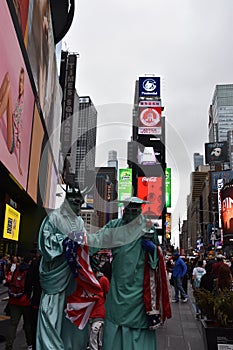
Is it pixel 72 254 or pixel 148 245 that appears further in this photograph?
pixel 72 254

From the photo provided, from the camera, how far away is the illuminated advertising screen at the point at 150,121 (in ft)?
129

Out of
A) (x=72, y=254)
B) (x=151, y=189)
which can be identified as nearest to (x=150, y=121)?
(x=151, y=189)

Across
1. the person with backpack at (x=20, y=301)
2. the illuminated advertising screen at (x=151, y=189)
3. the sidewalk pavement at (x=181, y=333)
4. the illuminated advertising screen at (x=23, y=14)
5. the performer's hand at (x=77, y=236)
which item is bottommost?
the sidewalk pavement at (x=181, y=333)

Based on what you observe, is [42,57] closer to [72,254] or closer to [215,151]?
[72,254]

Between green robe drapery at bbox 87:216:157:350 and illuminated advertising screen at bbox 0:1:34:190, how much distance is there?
17.2ft

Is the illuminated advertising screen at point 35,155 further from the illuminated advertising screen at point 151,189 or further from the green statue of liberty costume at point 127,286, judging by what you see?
the illuminated advertising screen at point 151,189

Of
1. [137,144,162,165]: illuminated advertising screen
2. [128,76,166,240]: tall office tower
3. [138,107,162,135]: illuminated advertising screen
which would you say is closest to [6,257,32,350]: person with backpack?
[128,76,166,240]: tall office tower

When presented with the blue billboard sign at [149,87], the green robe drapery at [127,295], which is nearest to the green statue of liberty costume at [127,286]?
the green robe drapery at [127,295]

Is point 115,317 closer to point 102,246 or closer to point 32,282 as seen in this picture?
point 102,246

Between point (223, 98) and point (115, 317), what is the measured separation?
469 feet

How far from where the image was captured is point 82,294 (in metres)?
4.04

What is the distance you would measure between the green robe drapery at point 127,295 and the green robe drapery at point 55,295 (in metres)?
0.58

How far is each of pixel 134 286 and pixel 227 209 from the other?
51.0m

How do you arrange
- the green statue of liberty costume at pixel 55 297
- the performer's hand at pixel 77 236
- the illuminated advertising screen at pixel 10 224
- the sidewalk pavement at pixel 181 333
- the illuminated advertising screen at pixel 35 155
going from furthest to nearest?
the illuminated advertising screen at pixel 10 224 < the illuminated advertising screen at pixel 35 155 < the sidewalk pavement at pixel 181 333 < the performer's hand at pixel 77 236 < the green statue of liberty costume at pixel 55 297
